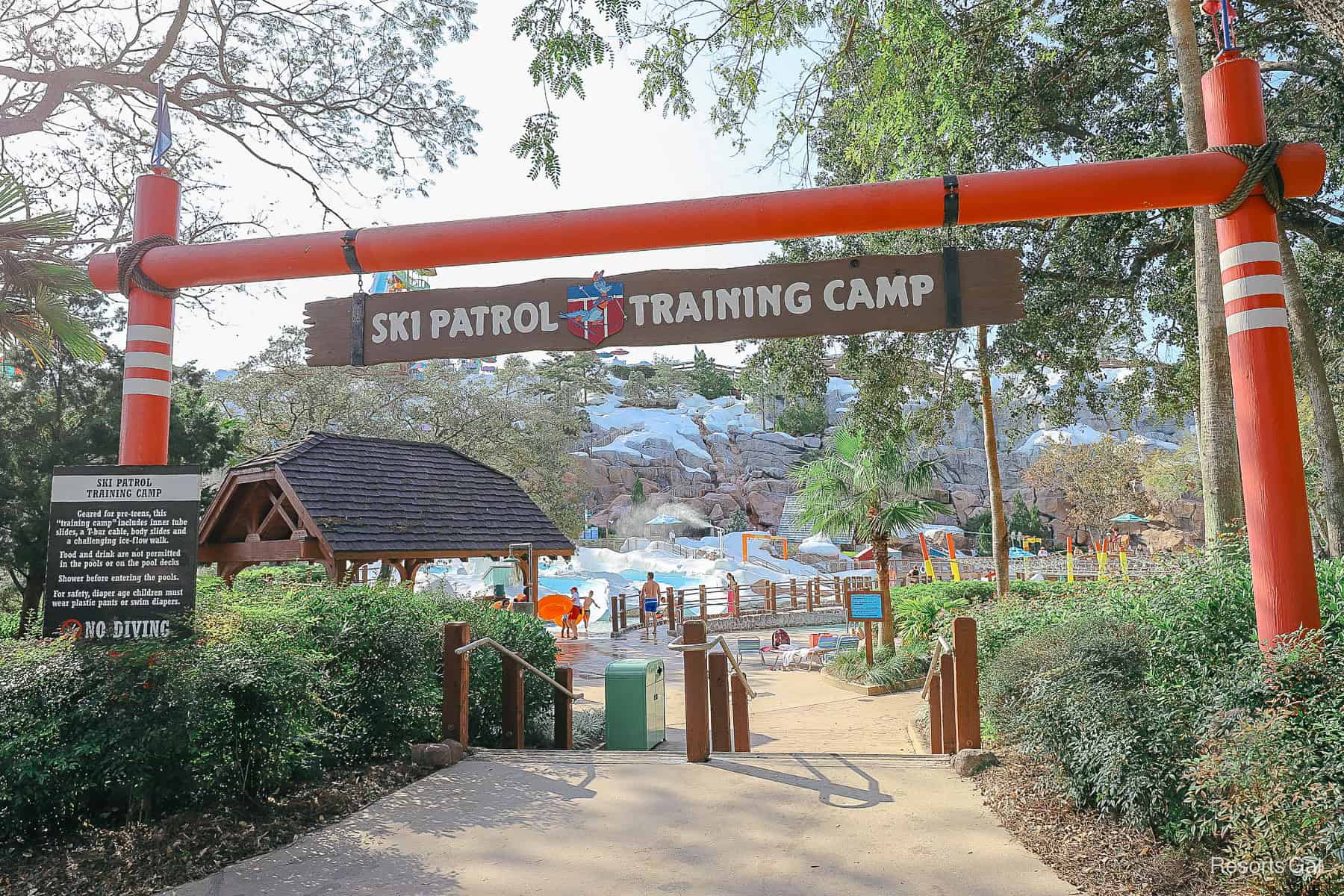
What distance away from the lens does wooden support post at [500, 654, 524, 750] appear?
7316mm

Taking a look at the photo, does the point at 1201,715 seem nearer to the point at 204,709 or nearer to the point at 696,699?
the point at 696,699

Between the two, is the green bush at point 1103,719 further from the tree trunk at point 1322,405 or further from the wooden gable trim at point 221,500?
the wooden gable trim at point 221,500

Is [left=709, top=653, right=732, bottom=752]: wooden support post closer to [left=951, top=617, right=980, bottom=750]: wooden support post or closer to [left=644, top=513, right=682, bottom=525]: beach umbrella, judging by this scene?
[left=951, top=617, right=980, bottom=750]: wooden support post

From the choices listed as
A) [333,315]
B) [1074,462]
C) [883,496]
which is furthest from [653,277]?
[1074,462]

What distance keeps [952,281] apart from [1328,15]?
2.29 m

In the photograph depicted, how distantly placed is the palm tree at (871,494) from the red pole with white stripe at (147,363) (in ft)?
36.4

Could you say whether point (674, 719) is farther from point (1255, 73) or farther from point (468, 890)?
point (1255, 73)

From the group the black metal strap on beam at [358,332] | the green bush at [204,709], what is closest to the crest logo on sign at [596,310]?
the black metal strap on beam at [358,332]

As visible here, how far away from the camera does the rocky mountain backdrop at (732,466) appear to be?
5916 centimetres

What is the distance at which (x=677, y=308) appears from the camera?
456 cm

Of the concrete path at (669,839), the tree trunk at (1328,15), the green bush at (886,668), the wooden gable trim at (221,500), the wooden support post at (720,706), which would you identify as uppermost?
the tree trunk at (1328,15)

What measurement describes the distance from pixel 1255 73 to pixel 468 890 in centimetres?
525

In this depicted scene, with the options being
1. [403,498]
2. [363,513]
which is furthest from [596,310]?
[403,498]

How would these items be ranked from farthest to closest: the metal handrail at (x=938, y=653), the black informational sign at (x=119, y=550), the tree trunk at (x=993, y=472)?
the tree trunk at (x=993, y=472), the metal handrail at (x=938, y=653), the black informational sign at (x=119, y=550)
